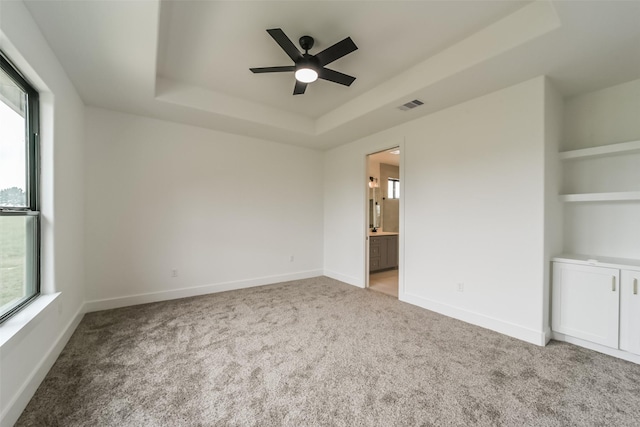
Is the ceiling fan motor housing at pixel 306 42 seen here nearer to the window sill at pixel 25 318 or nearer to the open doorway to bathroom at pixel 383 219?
the open doorway to bathroom at pixel 383 219

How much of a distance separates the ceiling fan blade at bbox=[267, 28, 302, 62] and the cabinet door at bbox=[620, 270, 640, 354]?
11.6ft

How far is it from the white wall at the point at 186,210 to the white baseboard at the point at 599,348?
12.3 ft

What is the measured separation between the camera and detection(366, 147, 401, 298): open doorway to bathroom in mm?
5555

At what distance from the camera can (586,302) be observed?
8.30 feet

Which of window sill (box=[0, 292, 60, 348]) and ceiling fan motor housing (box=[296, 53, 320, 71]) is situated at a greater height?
ceiling fan motor housing (box=[296, 53, 320, 71])

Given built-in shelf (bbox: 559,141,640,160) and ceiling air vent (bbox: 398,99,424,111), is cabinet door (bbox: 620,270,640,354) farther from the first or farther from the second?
ceiling air vent (bbox: 398,99,424,111)

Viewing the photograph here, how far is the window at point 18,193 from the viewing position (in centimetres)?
181

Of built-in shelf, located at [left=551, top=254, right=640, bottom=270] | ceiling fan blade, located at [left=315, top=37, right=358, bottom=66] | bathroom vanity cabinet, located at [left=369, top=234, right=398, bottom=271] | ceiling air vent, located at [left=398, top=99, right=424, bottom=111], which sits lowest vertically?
bathroom vanity cabinet, located at [left=369, top=234, right=398, bottom=271]

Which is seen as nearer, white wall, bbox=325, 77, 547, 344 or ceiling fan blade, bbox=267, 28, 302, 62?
ceiling fan blade, bbox=267, 28, 302, 62

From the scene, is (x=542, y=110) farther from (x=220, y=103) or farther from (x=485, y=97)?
(x=220, y=103)

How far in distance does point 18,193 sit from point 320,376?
2.75 metres

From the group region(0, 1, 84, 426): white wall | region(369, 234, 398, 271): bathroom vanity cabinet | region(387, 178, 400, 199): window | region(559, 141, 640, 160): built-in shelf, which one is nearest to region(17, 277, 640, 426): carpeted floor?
region(0, 1, 84, 426): white wall

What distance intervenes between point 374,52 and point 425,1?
2.30 ft

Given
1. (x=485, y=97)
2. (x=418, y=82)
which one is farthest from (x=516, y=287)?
(x=418, y=82)
